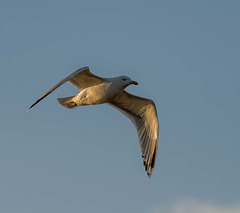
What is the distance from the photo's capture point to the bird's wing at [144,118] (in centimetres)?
1107

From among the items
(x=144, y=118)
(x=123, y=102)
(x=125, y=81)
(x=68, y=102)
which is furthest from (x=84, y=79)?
(x=144, y=118)

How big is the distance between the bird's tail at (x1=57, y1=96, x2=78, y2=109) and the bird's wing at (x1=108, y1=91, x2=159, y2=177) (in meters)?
1.16

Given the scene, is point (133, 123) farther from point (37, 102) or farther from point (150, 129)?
point (37, 102)

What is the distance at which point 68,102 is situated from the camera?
10.5 metres

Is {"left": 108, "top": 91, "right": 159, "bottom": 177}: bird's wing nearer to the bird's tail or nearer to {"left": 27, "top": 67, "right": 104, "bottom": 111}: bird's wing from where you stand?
{"left": 27, "top": 67, "right": 104, "bottom": 111}: bird's wing

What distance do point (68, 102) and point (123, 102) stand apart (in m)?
1.42

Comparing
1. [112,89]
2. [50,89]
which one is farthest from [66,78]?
[112,89]

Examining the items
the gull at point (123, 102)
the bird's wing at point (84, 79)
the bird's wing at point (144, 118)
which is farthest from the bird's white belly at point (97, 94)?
the bird's wing at point (144, 118)

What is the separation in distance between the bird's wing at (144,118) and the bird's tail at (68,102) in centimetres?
116

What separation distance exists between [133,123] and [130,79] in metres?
1.62

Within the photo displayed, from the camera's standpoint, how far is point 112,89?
9.92m


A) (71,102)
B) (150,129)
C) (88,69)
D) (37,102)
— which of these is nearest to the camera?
(37,102)

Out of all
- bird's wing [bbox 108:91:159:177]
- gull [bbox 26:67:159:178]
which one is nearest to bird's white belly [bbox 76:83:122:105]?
gull [bbox 26:67:159:178]

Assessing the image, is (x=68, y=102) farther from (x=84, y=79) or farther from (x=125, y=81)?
(x=125, y=81)
